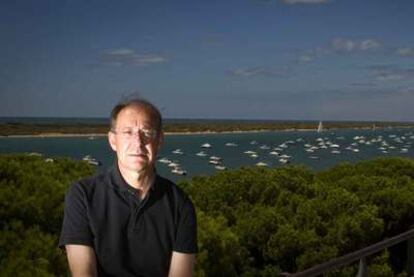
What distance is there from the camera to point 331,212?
10.2 metres

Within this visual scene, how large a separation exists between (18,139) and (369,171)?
438ft

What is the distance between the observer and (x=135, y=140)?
2062 millimetres

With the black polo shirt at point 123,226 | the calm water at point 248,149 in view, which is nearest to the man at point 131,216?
the black polo shirt at point 123,226

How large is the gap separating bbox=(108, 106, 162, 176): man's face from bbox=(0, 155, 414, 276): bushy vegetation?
2.36m

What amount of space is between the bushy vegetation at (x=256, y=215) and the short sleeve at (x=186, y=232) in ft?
7.76

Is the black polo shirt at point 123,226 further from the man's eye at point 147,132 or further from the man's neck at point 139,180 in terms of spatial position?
the man's eye at point 147,132

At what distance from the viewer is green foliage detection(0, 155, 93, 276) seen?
4.26m

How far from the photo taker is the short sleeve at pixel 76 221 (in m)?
1.95

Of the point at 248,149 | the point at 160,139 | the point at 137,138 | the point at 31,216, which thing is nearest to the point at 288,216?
the point at 31,216

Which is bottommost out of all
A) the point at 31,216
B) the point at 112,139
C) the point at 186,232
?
the point at 31,216

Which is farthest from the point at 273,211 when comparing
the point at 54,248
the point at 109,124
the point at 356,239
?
the point at 109,124

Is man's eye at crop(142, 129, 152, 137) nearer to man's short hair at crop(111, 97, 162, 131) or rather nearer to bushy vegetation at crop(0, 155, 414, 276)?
man's short hair at crop(111, 97, 162, 131)

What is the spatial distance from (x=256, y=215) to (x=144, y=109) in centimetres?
762

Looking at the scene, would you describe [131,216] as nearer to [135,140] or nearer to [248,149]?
[135,140]
